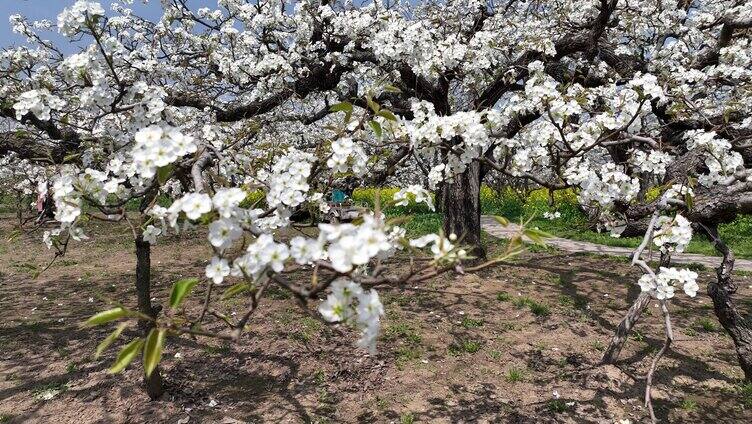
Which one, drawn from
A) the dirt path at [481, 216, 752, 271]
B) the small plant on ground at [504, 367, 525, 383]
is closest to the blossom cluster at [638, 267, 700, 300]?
the small plant on ground at [504, 367, 525, 383]

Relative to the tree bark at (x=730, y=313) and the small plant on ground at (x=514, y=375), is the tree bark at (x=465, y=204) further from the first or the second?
the tree bark at (x=730, y=313)

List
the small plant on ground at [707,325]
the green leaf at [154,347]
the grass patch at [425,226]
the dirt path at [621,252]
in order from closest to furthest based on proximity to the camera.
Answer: the green leaf at [154,347], the small plant on ground at [707,325], the dirt path at [621,252], the grass patch at [425,226]

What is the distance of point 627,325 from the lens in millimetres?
3658

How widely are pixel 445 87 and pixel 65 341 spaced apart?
5153 mm

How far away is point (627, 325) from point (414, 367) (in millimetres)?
1685

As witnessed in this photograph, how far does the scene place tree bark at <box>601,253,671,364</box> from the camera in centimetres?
361

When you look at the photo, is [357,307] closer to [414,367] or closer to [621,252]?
[414,367]

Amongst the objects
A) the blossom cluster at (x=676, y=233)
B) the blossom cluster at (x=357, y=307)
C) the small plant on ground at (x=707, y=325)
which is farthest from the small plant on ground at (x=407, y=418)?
the small plant on ground at (x=707, y=325)

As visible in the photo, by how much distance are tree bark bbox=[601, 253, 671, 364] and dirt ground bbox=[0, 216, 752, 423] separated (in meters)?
0.10

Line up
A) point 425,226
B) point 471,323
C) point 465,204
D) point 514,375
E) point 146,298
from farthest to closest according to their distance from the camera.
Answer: point 425,226
point 465,204
point 471,323
point 514,375
point 146,298

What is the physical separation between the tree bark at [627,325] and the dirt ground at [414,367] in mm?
101

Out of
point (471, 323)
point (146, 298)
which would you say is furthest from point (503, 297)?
point (146, 298)

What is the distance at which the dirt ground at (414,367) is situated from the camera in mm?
3436

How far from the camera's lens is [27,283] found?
23.2 ft
